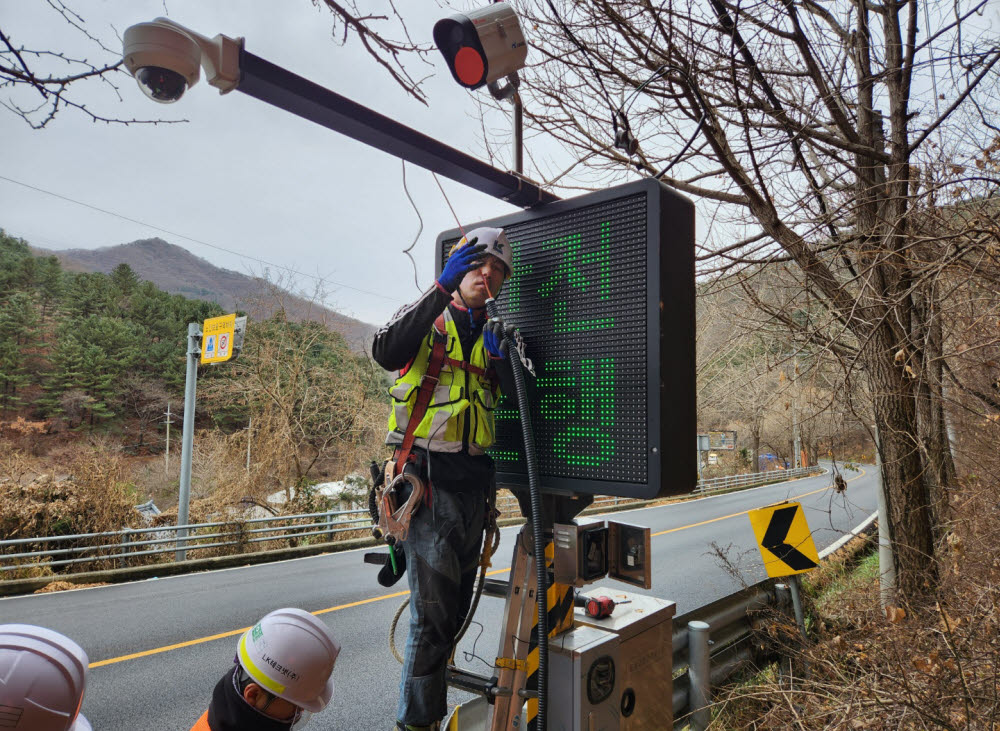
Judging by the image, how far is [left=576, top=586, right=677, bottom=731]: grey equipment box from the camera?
2383 millimetres

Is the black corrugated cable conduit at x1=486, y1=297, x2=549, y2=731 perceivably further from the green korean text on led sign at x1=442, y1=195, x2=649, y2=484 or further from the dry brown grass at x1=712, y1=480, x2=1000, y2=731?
the dry brown grass at x1=712, y1=480, x2=1000, y2=731

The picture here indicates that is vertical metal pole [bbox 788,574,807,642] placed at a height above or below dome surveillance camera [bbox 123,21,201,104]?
below

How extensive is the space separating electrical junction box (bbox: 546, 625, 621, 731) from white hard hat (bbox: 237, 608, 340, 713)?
0.79 m

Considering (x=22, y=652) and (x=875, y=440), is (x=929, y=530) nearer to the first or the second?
(x=875, y=440)

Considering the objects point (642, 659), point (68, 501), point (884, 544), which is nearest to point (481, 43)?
point (642, 659)

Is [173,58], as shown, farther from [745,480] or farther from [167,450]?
[167,450]

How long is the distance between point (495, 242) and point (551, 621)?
4.72ft

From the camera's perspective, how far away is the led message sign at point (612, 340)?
186 cm

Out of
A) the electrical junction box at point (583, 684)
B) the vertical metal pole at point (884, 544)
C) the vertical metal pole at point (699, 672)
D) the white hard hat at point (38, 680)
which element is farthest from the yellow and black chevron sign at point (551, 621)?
the vertical metal pole at point (884, 544)

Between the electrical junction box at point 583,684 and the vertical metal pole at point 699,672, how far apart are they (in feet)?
4.48

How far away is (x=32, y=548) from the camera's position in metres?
8.88

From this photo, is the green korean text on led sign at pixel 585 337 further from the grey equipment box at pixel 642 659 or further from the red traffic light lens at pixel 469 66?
the grey equipment box at pixel 642 659

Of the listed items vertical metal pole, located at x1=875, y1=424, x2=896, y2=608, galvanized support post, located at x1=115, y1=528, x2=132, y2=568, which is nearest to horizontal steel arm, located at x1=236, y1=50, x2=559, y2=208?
vertical metal pole, located at x1=875, y1=424, x2=896, y2=608

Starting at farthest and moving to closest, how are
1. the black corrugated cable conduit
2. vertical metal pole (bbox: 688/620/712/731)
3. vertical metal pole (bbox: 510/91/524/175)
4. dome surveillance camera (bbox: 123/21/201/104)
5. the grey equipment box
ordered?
vertical metal pole (bbox: 688/620/712/731)
vertical metal pole (bbox: 510/91/524/175)
the grey equipment box
the black corrugated cable conduit
dome surveillance camera (bbox: 123/21/201/104)
